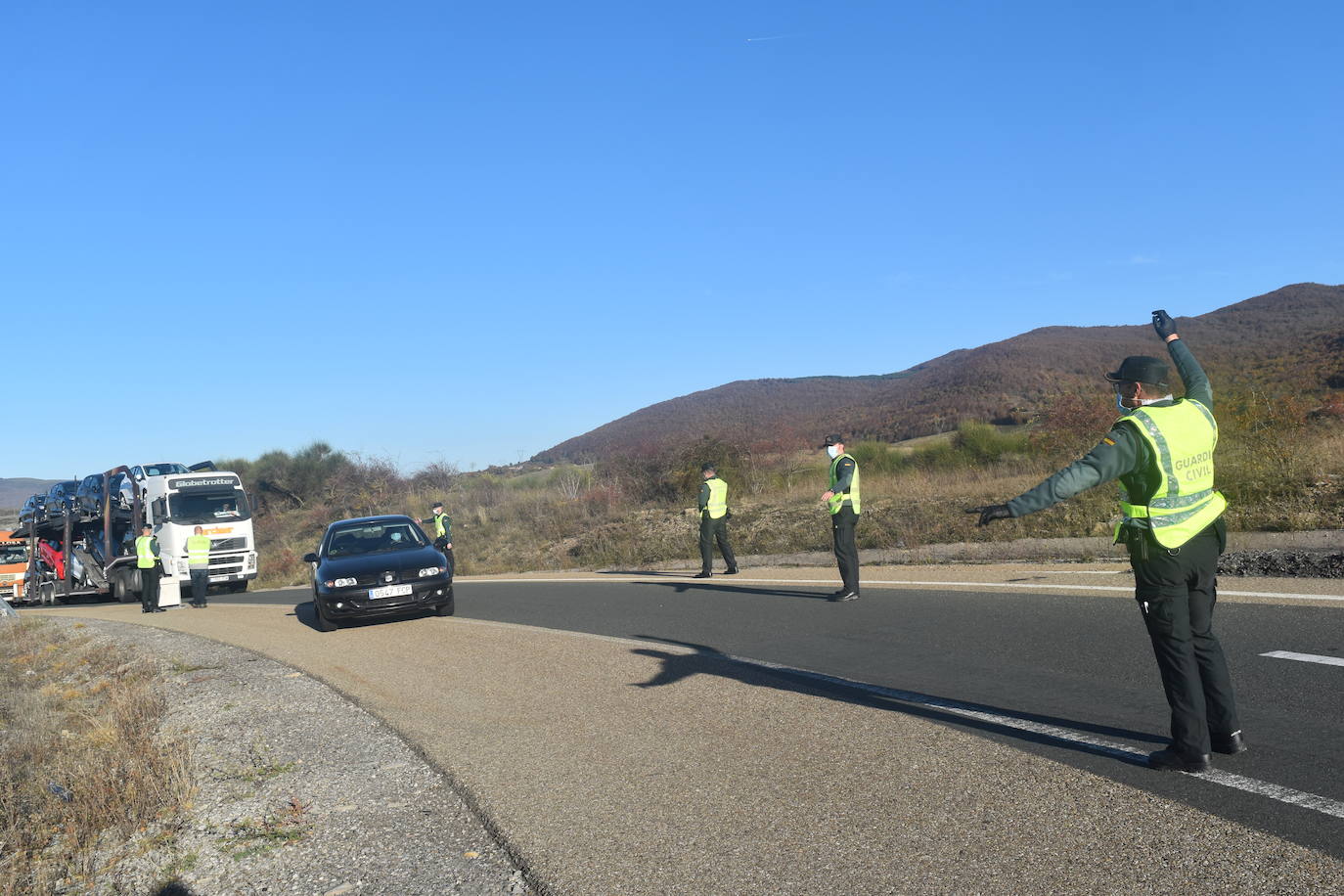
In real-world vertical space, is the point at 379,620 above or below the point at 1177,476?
below

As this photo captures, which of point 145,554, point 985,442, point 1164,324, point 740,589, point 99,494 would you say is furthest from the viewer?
point 985,442

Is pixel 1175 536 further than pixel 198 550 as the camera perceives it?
No

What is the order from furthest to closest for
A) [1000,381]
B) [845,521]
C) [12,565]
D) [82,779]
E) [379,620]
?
1. [1000,381]
2. [12,565]
3. [379,620]
4. [845,521]
5. [82,779]

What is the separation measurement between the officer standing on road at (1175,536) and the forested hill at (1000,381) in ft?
65.2

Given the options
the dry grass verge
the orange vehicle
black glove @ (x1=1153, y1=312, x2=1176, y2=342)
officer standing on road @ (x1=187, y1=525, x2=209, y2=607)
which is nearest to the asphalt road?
black glove @ (x1=1153, y1=312, x2=1176, y2=342)

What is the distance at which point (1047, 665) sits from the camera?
24.6 feet

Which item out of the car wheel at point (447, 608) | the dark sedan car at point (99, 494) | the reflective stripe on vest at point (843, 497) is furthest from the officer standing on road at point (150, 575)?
the reflective stripe on vest at point (843, 497)

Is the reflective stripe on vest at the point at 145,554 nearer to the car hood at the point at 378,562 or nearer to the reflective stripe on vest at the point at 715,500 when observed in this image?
the car hood at the point at 378,562

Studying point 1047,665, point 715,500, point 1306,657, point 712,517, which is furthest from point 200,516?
point 1306,657

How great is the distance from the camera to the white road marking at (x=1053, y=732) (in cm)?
432

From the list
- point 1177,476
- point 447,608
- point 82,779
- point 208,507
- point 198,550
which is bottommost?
point 82,779

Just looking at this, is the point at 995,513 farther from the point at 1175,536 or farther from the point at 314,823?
the point at 314,823

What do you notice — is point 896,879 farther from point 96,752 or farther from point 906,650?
point 96,752

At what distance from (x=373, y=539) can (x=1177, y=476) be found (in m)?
12.3
